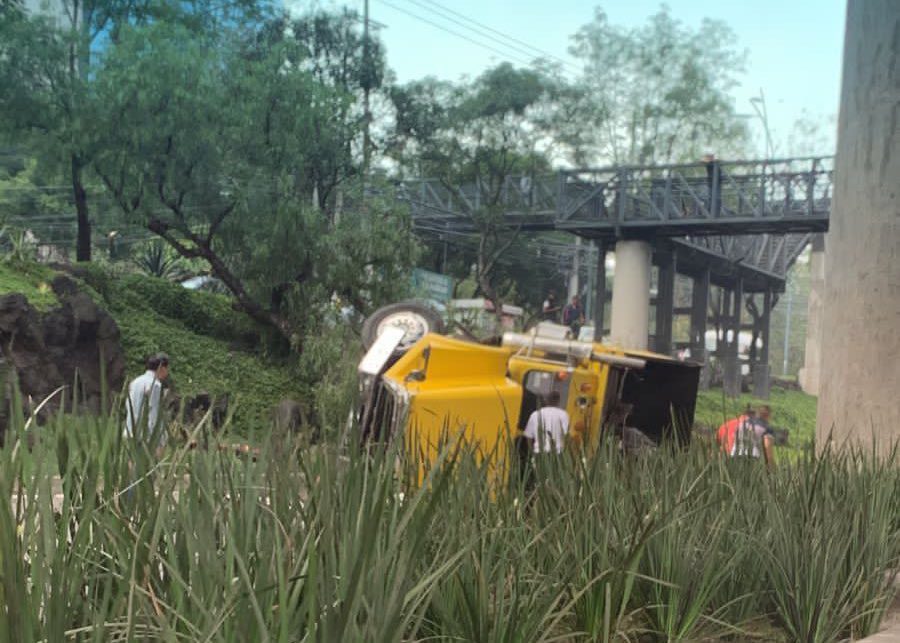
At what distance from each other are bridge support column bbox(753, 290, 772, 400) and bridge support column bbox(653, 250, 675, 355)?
618 cm

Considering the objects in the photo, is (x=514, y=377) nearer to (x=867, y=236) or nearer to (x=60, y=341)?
(x=867, y=236)

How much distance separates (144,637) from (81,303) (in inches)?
727

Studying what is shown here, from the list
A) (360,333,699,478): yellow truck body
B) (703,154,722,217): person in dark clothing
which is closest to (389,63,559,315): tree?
(703,154,722,217): person in dark clothing

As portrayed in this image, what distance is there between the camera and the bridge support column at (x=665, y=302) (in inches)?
1358

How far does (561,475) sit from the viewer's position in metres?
4.18

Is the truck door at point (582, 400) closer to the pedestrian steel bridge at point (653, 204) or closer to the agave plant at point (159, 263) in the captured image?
the pedestrian steel bridge at point (653, 204)

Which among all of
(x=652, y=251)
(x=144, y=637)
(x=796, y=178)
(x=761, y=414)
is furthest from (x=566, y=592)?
(x=652, y=251)

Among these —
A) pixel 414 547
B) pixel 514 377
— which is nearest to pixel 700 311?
pixel 514 377

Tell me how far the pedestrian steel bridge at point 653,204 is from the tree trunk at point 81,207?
31.0 feet

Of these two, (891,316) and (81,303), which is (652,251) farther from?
(891,316)

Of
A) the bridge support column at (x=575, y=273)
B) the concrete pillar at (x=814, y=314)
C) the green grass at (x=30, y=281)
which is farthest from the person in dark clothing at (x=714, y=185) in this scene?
the bridge support column at (x=575, y=273)

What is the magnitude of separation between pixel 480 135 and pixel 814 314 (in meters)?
21.9

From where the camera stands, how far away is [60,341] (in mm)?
18500

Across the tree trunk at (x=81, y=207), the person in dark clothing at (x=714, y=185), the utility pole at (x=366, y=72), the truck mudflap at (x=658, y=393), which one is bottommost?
the truck mudflap at (x=658, y=393)
